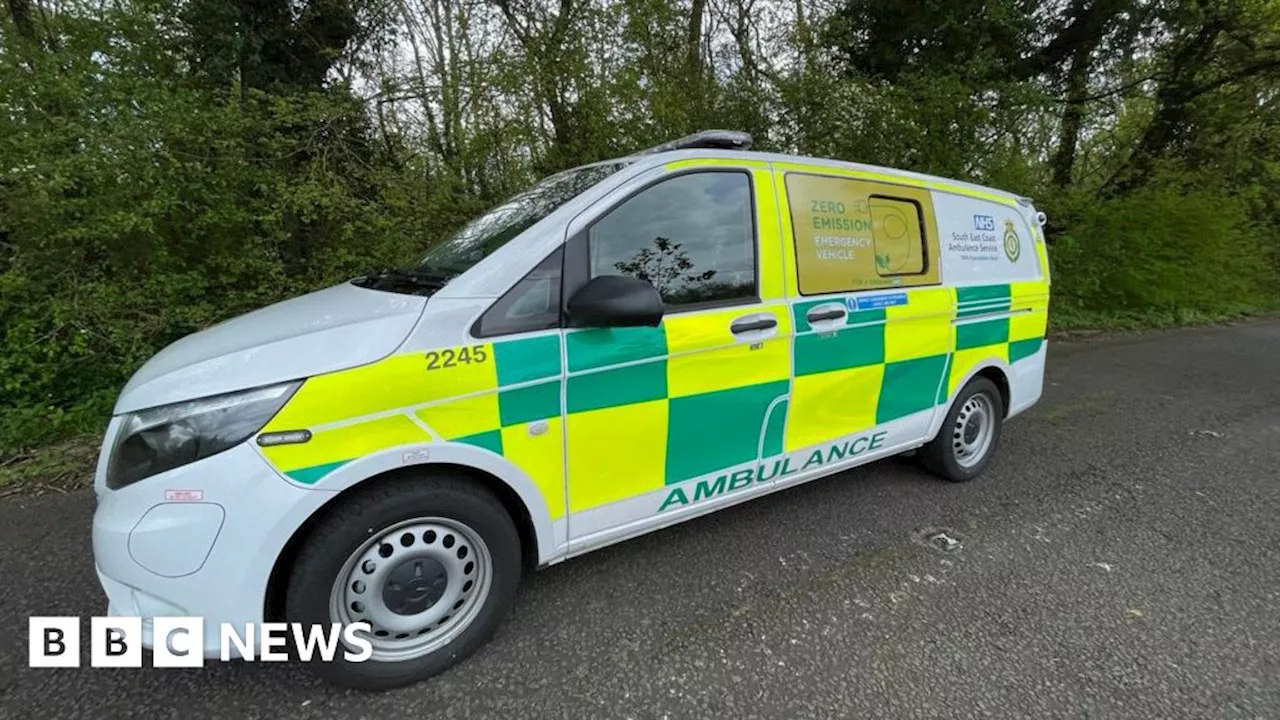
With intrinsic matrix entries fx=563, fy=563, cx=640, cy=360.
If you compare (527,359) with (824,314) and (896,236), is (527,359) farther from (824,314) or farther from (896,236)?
(896,236)

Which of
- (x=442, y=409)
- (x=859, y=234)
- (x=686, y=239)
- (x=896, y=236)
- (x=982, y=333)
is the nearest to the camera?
(x=442, y=409)

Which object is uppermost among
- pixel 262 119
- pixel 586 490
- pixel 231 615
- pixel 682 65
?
pixel 682 65

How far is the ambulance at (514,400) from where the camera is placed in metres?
1.60

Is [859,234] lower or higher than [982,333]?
higher

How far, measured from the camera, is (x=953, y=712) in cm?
176

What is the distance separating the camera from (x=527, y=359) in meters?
1.88

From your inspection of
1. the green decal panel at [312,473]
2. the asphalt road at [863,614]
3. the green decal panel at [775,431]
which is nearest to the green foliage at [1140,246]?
the asphalt road at [863,614]

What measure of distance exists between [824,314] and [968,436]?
169 centimetres

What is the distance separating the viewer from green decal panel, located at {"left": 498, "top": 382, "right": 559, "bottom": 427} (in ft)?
6.10

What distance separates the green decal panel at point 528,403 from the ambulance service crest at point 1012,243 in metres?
3.11

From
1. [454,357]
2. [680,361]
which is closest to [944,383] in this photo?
[680,361]

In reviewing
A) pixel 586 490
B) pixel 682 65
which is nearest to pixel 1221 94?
pixel 682 65

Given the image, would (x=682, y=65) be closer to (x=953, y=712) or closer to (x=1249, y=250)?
(x=953, y=712)

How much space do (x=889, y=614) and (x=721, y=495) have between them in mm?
789
